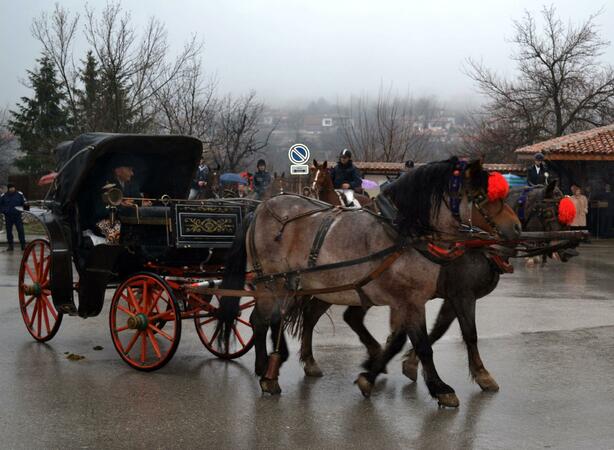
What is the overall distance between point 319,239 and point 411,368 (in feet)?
4.46

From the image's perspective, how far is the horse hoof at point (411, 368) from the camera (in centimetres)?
724

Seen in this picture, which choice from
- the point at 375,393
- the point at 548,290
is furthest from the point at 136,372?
the point at 548,290

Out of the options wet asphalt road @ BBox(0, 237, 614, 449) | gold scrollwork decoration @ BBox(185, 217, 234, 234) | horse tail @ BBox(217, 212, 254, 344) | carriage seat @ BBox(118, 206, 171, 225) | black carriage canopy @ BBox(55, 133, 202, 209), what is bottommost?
wet asphalt road @ BBox(0, 237, 614, 449)

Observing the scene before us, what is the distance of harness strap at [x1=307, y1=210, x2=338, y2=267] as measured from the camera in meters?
6.89

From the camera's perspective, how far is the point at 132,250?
8273 millimetres

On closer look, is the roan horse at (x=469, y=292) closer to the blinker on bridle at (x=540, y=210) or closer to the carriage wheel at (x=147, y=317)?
the blinker on bridle at (x=540, y=210)

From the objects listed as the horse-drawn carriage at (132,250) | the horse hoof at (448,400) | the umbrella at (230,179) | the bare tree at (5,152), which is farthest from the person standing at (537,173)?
the bare tree at (5,152)

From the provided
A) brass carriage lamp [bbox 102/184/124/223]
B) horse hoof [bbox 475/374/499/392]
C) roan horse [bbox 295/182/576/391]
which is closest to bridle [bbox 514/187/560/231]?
roan horse [bbox 295/182/576/391]

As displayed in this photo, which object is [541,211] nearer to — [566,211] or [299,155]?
[566,211]

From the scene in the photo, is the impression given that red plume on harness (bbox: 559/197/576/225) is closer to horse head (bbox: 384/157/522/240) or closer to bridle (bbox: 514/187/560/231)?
bridle (bbox: 514/187/560/231)

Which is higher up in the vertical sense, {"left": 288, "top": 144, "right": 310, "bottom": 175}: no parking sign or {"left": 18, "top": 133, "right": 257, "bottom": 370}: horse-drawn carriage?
{"left": 288, "top": 144, "right": 310, "bottom": 175}: no parking sign

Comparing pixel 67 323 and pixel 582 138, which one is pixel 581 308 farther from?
pixel 582 138

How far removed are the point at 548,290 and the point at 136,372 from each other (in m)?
7.90

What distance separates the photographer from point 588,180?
2802 centimetres
